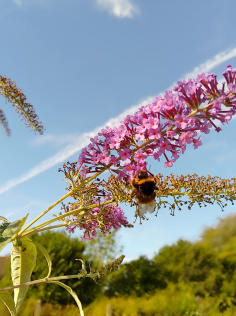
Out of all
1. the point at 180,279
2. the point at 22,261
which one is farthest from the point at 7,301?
the point at 180,279

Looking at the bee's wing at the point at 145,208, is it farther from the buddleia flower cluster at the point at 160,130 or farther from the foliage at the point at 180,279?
the foliage at the point at 180,279

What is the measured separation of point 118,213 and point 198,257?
8442mm

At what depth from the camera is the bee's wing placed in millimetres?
2311

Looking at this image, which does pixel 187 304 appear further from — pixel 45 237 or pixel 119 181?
pixel 119 181

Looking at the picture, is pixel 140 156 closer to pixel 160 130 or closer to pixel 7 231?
pixel 160 130

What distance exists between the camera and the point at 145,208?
7.65 ft

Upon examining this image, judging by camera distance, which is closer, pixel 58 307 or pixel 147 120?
pixel 147 120

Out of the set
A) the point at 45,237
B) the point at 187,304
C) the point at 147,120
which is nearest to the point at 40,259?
the point at 45,237

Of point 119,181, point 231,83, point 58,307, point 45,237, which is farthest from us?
point 45,237

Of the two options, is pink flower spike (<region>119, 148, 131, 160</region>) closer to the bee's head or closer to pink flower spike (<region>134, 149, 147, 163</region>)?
pink flower spike (<region>134, 149, 147, 163</region>)

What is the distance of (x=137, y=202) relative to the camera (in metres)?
2.34

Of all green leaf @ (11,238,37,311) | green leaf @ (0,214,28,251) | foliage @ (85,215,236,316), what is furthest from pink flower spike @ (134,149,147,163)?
foliage @ (85,215,236,316)

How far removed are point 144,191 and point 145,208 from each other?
147 mm

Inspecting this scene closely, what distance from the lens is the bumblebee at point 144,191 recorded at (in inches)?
88.3
